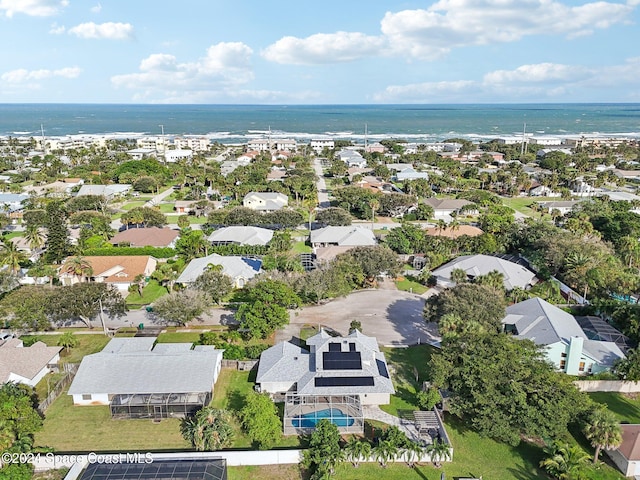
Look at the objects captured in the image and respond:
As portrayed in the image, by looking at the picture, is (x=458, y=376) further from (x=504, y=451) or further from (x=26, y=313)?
(x=26, y=313)

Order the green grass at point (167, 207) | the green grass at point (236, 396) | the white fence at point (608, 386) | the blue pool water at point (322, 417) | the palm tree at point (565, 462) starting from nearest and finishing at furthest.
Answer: the palm tree at point (565, 462) < the green grass at point (236, 396) < the blue pool water at point (322, 417) < the white fence at point (608, 386) < the green grass at point (167, 207)

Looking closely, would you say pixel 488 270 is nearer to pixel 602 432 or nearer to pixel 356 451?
pixel 602 432

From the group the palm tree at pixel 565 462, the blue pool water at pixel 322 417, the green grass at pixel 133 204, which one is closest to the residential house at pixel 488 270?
the blue pool water at pixel 322 417

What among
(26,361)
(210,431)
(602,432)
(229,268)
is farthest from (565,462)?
(229,268)

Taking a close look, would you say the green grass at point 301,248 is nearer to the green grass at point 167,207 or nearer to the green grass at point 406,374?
the green grass at point 406,374

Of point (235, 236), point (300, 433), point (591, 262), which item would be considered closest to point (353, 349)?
point (300, 433)

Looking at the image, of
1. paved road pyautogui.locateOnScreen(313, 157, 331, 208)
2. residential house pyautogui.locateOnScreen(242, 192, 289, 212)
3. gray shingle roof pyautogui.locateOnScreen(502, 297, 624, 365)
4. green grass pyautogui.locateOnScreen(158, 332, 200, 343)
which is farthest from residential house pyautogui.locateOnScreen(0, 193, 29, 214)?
gray shingle roof pyautogui.locateOnScreen(502, 297, 624, 365)
